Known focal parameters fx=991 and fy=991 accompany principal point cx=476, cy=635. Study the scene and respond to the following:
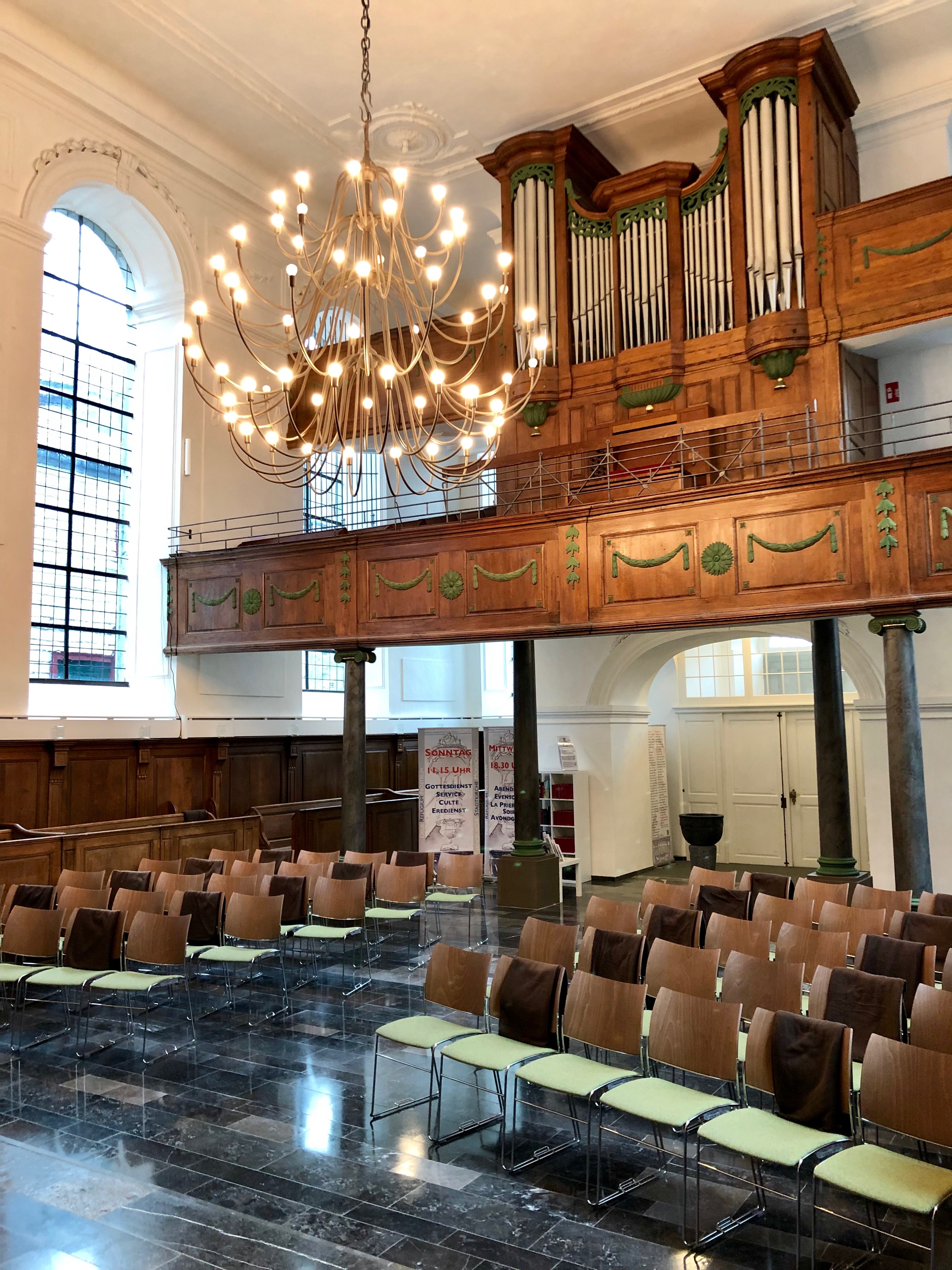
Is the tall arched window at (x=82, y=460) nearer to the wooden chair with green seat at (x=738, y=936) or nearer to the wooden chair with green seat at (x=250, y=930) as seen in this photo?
the wooden chair with green seat at (x=250, y=930)

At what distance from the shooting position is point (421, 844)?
1242cm

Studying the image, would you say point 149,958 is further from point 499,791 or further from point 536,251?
point 536,251

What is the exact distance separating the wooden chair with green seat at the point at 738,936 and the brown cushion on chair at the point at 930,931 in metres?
0.83

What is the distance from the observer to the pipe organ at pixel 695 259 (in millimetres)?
10086

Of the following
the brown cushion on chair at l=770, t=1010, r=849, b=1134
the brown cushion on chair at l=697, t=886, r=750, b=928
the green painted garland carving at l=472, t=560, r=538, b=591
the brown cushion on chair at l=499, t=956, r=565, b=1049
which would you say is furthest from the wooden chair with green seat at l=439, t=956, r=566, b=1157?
the green painted garland carving at l=472, t=560, r=538, b=591

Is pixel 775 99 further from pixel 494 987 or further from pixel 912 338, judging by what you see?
pixel 494 987

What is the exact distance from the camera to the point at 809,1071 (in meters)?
3.80

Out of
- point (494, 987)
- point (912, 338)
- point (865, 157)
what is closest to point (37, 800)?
point (494, 987)

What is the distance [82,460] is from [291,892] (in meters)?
7.16

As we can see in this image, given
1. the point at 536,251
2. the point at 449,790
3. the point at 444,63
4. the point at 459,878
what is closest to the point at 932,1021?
the point at 459,878

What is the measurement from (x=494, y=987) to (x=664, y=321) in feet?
26.6

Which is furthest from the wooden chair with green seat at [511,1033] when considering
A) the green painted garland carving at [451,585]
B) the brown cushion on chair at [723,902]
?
the green painted garland carving at [451,585]

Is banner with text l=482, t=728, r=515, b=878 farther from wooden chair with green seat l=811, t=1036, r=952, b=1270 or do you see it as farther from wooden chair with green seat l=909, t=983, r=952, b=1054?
wooden chair with green seat l=811, t=1036, r=952, b=1270

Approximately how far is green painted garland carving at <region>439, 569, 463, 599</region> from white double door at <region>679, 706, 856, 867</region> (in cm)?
652
